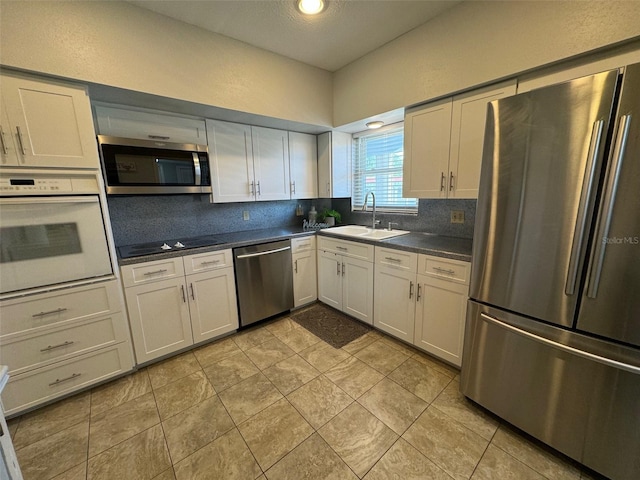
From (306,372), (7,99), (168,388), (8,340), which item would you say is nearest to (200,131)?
(7,99)

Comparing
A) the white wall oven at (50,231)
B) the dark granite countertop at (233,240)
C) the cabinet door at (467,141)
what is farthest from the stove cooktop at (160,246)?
the cabinet door at (467,141)

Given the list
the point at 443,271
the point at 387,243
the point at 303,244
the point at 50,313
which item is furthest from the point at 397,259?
the point at 50,313

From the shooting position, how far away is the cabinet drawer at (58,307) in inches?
63.4

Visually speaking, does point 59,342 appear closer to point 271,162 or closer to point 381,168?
point 271,162

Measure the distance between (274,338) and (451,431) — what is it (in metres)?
1.59

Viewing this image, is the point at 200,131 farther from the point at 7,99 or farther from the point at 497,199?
the point at 497,199

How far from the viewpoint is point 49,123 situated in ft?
5.30

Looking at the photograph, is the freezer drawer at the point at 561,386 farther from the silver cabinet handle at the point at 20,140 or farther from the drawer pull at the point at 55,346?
the silver cabinet handle at the point at 20,140

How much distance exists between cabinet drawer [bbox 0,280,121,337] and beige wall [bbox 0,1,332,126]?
135 cm

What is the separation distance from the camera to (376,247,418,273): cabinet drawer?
84.9 inches

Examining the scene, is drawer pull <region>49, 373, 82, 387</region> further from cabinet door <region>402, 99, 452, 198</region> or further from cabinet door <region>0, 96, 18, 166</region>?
cabinet door <region>402, 99, 452, 198</region>

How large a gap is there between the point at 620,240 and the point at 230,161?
2794 millimetres

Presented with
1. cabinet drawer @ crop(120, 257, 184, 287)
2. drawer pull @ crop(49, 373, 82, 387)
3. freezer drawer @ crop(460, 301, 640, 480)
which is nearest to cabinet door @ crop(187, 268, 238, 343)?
cabinet drawer @ crop(120, 257, 184, 287)

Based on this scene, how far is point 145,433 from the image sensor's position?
1.60 meters
